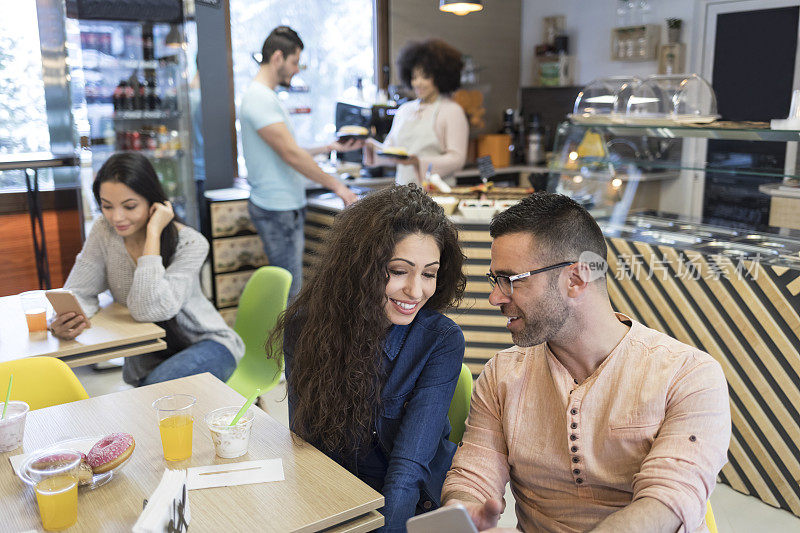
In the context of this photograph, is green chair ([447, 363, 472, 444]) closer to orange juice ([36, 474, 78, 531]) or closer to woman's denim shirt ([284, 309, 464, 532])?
woman's denim shirt ([284, 309, 464, 532])

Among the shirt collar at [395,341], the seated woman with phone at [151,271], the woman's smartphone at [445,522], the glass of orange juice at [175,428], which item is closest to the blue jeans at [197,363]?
the seated woman with phone at [151,271]

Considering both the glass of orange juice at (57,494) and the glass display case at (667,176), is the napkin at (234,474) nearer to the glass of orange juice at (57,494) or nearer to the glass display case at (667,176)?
the glass of orange juice at (57,494)

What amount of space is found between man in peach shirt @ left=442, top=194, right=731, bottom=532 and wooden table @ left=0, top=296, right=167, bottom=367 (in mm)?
1391

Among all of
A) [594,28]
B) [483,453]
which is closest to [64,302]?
[483,453]

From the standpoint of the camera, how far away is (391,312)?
1805 mm

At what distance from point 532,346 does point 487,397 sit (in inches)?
6.4

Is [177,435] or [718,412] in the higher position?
[718,412]

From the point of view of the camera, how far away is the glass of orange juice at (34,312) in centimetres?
259

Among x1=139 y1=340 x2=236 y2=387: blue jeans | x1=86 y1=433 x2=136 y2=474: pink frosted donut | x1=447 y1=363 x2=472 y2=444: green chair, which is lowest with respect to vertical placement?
x1=139 y1=340 x2=236 y2=387: blue jeans

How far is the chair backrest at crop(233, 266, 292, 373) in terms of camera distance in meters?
2.94

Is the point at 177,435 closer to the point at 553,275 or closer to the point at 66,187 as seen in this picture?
the point at 553,275

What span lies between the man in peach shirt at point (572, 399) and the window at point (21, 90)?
3.74m

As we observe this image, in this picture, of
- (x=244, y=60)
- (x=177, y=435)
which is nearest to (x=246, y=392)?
(x=177, y=435)

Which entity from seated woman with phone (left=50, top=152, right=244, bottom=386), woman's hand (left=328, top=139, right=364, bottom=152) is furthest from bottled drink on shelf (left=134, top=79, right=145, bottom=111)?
seated woman with phone (left=50, top=152, right=244, bottom=386)
